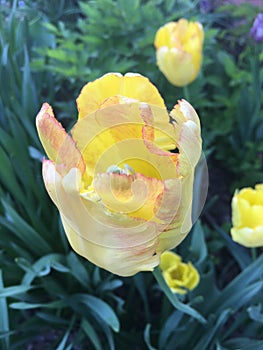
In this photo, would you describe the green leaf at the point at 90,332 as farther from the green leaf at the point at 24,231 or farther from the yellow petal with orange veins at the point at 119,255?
the yellow petal with orange veins at the point at 119,255

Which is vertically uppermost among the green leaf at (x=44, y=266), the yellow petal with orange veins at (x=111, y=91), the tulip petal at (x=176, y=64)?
the yellow petal with orange veins at (x=111, y=91)

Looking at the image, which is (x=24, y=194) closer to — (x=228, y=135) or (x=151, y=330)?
(x=151, y=330)

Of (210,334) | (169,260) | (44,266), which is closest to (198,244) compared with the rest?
(169,260)

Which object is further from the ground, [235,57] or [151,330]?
[235,57]

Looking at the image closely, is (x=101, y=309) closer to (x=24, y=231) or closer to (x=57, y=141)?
(x=24, y=231)

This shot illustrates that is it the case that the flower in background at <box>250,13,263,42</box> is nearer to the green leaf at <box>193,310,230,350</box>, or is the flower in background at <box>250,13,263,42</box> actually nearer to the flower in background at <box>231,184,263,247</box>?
the flower in background at <box>231,184,263,247</box>

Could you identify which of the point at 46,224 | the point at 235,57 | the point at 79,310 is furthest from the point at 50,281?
the point at 235,57

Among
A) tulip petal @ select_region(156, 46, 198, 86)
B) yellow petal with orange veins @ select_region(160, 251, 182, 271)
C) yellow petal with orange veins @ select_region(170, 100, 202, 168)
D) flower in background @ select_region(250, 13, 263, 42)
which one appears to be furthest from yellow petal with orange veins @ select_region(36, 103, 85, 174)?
flower in background @ select_region(250, 13, 263, 42)

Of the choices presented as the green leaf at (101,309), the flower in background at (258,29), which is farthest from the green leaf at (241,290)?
the flower in background at (258,29)
